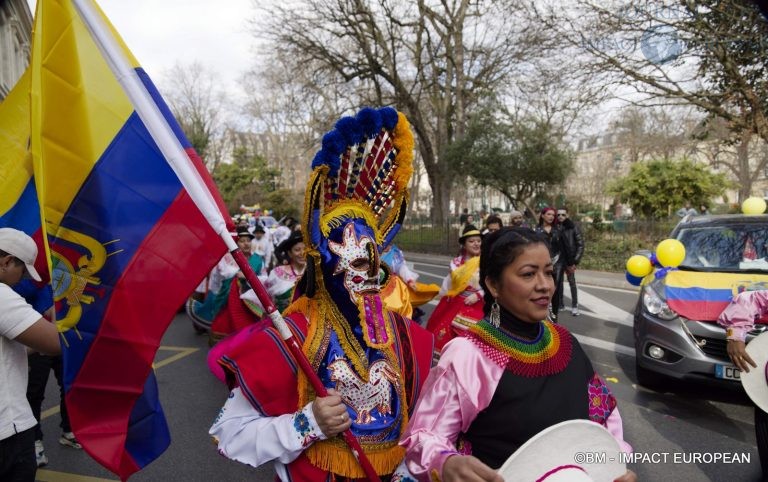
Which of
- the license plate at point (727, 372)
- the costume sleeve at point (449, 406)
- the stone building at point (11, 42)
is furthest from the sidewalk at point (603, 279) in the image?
the stone building at point (11, 42)

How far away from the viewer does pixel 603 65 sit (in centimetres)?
1188

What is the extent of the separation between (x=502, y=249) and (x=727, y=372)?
3.94m

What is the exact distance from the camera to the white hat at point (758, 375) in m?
3.08

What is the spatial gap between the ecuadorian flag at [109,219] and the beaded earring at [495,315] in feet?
3.51

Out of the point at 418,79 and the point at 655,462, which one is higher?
the point at 418,79

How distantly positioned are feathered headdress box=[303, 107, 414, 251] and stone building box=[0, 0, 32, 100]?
1910 centimetres

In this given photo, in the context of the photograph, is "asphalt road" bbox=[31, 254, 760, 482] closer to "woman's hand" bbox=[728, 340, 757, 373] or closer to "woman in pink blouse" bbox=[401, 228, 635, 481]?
"woman's hand" bbox=[728, 340, 757, 373]

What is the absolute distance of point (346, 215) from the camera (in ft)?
7.72

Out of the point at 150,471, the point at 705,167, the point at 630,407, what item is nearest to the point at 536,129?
the point at 705,167

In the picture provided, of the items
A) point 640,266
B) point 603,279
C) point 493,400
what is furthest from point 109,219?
point 603,279

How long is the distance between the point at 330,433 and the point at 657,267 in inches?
207

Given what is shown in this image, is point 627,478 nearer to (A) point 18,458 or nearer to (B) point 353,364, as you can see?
(B) point 353,364

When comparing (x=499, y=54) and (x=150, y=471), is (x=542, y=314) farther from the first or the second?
(x=499, y=54)

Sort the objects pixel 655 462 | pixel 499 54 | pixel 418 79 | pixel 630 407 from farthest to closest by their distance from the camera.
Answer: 1. pixel 418 79
2. pixel 499 54
3. pixel 630 407
4. pixel 655 462
